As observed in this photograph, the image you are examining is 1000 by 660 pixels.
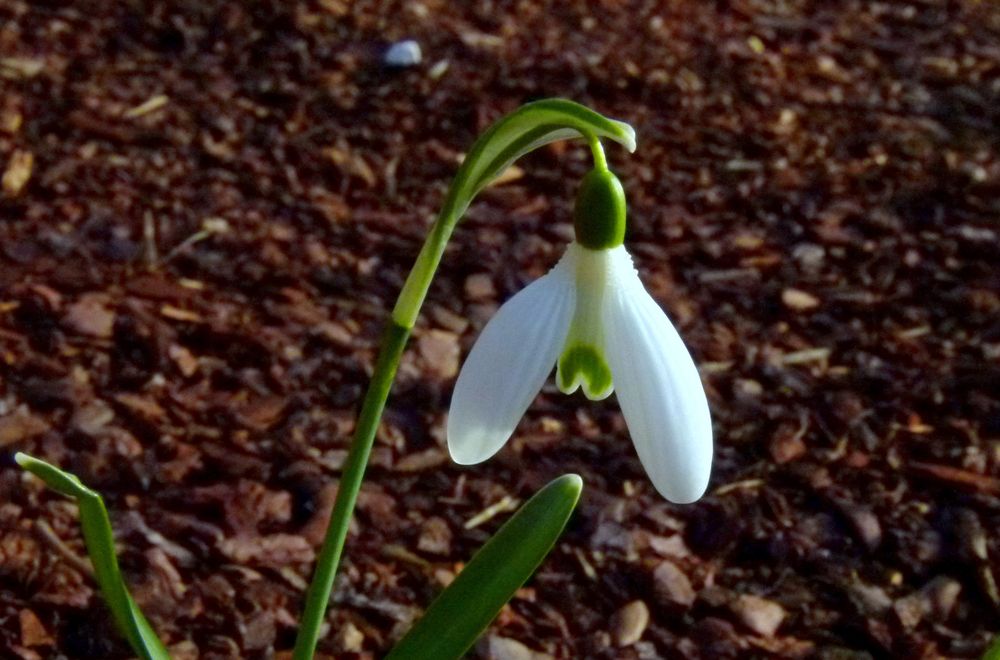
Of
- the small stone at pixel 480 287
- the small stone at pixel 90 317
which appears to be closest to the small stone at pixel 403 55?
the small stone at pixel 480 287

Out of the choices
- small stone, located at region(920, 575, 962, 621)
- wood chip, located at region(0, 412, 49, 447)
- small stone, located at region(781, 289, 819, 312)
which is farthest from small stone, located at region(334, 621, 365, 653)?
small stone, located at region(781, 289, 819, 312)

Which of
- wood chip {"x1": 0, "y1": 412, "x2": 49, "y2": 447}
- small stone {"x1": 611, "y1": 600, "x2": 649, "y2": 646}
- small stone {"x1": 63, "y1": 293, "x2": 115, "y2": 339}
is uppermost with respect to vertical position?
wood chip {"x1": 0, "y1": 412, "x2": 49, "y2": 447}

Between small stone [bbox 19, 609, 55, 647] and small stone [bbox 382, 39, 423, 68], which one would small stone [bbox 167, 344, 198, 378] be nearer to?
small stone [bbox 19, 609, 55, 647]

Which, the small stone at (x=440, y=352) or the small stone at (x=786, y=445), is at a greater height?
the small stone at (x=440, y=352)

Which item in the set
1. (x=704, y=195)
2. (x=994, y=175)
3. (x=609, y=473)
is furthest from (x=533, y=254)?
(x=994, y=175)

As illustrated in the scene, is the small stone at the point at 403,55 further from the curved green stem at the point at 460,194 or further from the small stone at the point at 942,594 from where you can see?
the curved green stem at the point at 460,194

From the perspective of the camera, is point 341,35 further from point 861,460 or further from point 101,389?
point 861,460
